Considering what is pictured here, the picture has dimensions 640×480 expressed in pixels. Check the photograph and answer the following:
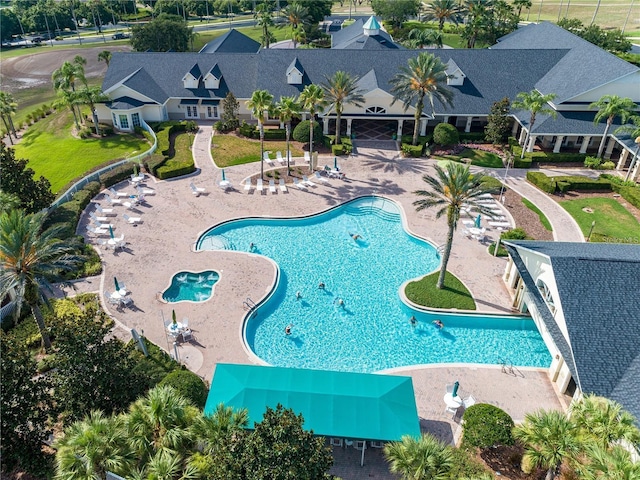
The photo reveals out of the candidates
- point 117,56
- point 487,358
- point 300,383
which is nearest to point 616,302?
point 487,358

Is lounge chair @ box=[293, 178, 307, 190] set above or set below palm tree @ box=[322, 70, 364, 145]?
below

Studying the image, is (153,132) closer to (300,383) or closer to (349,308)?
(349,308)

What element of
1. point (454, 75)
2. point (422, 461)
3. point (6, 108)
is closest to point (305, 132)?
point (454, 75)

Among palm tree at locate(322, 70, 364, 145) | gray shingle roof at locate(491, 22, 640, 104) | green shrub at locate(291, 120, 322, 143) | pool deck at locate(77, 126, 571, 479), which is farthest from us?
green shrub at locate(291, 120, 322, 143)

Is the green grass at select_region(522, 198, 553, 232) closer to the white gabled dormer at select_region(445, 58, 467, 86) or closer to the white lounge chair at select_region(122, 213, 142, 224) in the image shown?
the white gabled dormer at select_region(445, 58, 467, 86)

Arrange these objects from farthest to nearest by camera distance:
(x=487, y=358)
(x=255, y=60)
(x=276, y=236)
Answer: (x=255, y=60), (x=276, y=236), (x=487, y=358)

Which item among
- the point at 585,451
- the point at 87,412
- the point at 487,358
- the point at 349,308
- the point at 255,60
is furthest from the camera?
the point at 255,60

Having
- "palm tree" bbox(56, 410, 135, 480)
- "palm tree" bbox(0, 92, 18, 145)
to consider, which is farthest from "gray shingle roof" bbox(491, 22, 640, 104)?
"palm tree" bbox(0, 92, 18, 145)

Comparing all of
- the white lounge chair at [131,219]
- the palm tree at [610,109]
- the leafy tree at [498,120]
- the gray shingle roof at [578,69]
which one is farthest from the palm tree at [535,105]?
the white lounge chair at [131,219]
